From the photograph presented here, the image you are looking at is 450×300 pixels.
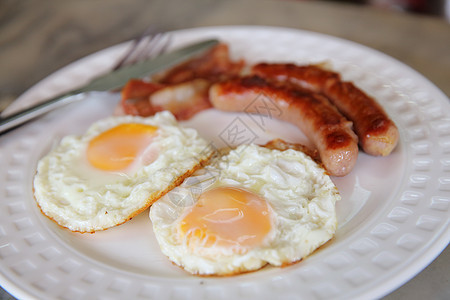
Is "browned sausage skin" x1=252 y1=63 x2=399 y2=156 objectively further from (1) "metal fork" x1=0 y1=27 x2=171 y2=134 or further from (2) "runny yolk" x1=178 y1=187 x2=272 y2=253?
(1) "metal fork" x1=0 y1=27 x2=171 y2=134

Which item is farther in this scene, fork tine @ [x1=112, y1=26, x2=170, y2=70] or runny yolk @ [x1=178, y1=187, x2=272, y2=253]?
fork tine @ [x1=112, y1=26, x2=170, y2=70]

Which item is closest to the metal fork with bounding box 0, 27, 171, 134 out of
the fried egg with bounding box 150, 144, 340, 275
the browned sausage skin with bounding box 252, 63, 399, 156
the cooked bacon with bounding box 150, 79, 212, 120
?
the cooked bacon with bounding box 150, 79, 212, 120

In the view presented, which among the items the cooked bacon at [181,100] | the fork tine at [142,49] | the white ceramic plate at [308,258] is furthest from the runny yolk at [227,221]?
the fork tine at [142,49]

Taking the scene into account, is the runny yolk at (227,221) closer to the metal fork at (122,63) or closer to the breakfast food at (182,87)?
the breakfast food at (182,87)

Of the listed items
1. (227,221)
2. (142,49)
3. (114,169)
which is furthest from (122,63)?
(227,221)

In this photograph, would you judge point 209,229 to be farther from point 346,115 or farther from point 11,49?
point 11,49

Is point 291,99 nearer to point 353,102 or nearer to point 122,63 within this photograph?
point 353,102
